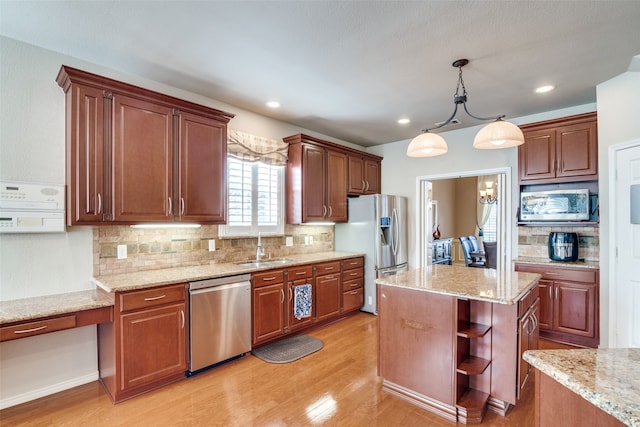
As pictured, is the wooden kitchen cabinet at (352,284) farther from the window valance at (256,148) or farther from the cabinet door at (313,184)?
the window valance at (256,148)

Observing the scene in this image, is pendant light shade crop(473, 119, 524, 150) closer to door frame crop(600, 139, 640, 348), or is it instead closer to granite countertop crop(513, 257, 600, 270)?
door frame crop(600, 139, 640, 348)

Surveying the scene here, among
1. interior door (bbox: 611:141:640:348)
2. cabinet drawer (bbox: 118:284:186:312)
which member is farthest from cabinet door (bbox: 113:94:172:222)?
interior door (bbox: 611:141:640:348)

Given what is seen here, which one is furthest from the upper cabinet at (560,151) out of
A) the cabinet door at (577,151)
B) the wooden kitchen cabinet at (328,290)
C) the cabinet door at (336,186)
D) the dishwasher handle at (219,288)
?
the dishwasher handle at (219,288)

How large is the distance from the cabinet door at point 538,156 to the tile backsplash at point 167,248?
10.4ft

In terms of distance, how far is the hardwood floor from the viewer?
→ 2.15m

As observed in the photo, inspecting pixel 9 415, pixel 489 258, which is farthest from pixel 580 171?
pixel 9 415

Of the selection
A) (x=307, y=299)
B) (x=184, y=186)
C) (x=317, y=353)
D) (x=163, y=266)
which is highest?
(x=184, y=186)

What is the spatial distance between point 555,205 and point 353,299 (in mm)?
2771

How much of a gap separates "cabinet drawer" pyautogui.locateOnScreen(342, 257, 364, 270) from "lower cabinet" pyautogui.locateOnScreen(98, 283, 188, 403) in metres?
2.27

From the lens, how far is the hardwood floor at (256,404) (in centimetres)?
215

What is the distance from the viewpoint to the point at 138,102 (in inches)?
105

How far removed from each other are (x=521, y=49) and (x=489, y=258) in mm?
4973

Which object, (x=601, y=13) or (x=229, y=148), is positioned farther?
(x=229, y=148)

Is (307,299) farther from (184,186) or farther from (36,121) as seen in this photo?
(36,121)
